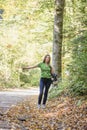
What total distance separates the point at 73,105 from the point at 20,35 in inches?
1011

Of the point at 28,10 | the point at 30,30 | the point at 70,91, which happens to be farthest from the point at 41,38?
the point at 70,91

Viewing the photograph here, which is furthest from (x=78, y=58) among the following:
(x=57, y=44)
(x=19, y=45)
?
(x=19, y=45)

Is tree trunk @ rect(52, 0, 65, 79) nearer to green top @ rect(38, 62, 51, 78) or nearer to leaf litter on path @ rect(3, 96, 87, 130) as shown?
green top @ rect(38, 62, 51, 78)

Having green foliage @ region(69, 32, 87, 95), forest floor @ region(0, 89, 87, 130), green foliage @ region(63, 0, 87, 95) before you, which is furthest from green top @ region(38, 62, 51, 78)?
forest floor @ region(0, 89, 87, 130)

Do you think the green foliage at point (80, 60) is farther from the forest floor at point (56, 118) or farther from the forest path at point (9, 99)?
the forest path at point (9, 99)

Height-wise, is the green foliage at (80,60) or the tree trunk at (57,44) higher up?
the green foliage at (80,60)

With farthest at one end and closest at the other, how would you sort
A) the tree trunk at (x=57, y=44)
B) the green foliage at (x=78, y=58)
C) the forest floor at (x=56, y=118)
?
the tree trunk at (x=57, y=44) < the green foliage at (x=78, y=58) < the forest floor at (x=56, y=118)

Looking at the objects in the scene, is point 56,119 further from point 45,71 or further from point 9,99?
point 9,99

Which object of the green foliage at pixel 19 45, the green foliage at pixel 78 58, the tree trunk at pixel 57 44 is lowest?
the green foliage at pixel 19 45

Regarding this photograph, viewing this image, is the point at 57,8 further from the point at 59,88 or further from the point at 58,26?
the point at 59,88

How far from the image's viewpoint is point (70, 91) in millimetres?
13781

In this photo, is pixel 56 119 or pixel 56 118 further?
pixel 56 118

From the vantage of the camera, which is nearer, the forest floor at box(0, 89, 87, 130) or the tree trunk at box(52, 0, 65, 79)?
the forest floor at box(0, 89, 87, 130)

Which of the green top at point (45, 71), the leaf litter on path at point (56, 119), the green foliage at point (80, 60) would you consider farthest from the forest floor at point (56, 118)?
the green top at point (45, 71)
